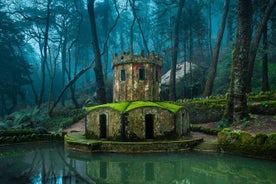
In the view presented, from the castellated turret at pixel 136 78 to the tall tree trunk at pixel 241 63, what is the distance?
6794mm

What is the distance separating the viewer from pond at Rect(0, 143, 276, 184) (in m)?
9.47

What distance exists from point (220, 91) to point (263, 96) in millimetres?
12158

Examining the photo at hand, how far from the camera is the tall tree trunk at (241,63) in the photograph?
1811cm

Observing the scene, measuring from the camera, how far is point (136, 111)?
56.1 feet

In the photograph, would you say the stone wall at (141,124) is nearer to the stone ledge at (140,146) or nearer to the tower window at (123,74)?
the stone ledge at (140,146)

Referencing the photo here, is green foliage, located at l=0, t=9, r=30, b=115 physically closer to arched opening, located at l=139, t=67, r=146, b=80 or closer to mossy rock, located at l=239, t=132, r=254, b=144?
arched opening, located at l=139, t=67, r=146, b=80

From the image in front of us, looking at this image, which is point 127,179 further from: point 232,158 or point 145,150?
point 232,158

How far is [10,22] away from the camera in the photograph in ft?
125

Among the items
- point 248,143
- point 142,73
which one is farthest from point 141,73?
point 248,143

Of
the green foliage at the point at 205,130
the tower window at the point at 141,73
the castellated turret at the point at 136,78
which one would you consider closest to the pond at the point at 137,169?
the green foliage at the point at 205,130

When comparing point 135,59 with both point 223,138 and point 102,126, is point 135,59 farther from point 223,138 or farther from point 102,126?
point 223,138

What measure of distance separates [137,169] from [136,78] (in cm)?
1067

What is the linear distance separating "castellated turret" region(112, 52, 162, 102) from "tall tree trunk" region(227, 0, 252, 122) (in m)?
6.79

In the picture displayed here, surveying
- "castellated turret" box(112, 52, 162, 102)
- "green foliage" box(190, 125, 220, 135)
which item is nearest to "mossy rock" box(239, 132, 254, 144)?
"green foliage" box(190, 125, 220, 135)
